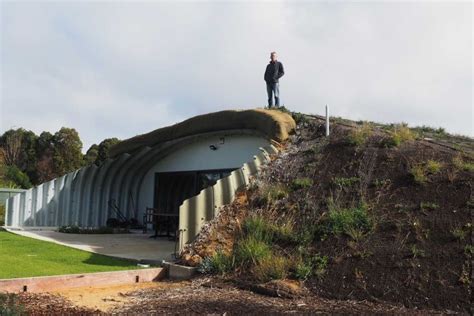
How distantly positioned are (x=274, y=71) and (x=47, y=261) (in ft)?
30.1

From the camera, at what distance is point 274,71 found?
1602 cm

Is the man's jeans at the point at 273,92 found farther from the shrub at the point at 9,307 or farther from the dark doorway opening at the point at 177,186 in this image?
the shrub at the point at 9,307

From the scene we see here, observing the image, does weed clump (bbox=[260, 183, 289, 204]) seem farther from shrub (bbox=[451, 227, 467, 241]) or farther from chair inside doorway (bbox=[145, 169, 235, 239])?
chair inside doorway (bbox=[145, 169, 235, 239])

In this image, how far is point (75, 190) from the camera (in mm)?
19078

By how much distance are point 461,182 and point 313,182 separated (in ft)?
9.93

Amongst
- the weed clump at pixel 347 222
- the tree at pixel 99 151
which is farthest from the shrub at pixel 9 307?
the tree at pixel 99 151

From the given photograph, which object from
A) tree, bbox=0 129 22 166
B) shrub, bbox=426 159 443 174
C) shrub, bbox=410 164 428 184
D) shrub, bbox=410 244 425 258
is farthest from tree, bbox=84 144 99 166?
shrub, bbox=410 244 425 258

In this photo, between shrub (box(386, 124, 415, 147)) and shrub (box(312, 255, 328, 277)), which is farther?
shrub (box(386, 124, 415, 147))

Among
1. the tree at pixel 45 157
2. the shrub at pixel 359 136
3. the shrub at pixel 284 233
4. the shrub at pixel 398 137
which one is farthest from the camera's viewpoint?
the tree at pixel 45 157

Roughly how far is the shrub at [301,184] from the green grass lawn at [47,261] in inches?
151

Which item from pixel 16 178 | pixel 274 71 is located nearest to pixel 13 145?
pixel 16 178

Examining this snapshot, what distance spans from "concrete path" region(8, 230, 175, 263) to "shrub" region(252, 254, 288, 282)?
2.68m

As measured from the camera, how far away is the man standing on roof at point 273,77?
16031 millimetres

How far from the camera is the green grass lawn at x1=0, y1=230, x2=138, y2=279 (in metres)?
9.04
